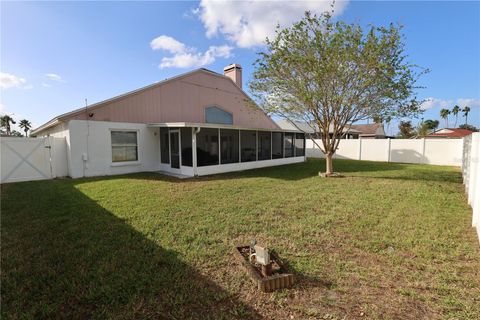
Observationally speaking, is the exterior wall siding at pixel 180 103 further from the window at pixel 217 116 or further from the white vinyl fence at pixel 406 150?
the white vinyl fence at pixel 406 150

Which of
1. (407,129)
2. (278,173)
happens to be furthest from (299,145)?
(407,129)

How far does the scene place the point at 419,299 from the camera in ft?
8.67

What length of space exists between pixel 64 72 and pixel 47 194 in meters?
5.98

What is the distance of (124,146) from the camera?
A: 456 inches

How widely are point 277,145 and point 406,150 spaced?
10.1 m

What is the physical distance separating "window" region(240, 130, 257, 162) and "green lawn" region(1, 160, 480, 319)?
7.24m

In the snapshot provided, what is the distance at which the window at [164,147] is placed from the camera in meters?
12.3

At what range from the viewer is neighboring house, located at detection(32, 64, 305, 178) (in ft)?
34.3

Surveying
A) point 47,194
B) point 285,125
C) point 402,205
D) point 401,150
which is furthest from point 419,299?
point 285,125

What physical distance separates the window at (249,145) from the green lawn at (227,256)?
7.24m

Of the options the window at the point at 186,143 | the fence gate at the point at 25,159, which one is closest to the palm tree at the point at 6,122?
the fence gate at the point at 25,159

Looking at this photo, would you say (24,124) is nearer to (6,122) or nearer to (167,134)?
(6,122)

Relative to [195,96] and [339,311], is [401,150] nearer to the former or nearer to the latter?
[195,96]

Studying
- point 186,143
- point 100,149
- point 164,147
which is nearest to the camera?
point 100,149
